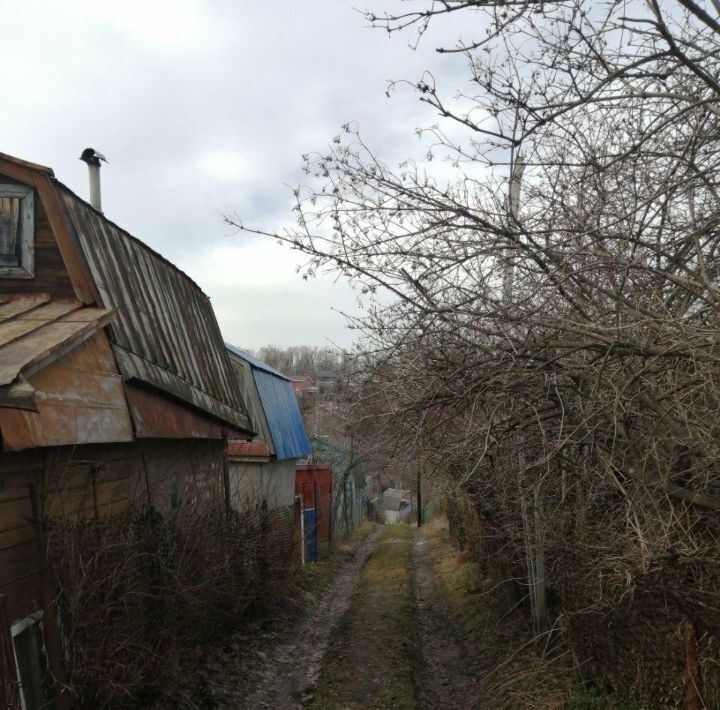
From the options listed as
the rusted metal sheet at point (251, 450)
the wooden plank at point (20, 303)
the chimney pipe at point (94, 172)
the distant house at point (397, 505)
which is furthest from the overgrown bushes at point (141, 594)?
the distant house at point (397, 505)

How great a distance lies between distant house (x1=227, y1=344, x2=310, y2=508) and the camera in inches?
708

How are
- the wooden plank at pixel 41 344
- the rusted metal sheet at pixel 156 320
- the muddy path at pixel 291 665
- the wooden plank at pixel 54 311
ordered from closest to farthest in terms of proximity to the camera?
the wooden plank at pixel 41 344, the wooden plank at pixel 54 311, the rusted metal sheet at pixel 156 320, the muddy path at pixel 291 665

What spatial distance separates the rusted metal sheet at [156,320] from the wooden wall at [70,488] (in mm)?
786

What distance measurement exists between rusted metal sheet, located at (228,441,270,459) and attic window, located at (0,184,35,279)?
37.3 ft

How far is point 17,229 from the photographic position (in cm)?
697

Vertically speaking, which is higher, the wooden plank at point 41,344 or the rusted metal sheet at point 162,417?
the wooden plank at point 41,344

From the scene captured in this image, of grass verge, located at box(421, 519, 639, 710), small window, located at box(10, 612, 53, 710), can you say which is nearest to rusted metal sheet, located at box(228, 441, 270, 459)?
grass verge, located at box(421, 519, 639, 710)

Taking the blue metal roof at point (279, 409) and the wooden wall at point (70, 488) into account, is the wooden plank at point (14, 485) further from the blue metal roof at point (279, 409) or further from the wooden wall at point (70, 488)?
the blue metal roof at point (279, 409)

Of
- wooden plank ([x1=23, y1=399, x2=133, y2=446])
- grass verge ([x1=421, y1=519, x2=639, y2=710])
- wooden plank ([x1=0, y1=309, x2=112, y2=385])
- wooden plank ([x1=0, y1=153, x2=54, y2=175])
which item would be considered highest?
wooden plank ([x1=0, y1=153, x2=54, y2=175])

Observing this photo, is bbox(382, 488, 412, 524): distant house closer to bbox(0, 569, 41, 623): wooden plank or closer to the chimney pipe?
the chimney pipe

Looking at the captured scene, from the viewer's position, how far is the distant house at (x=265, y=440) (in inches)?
708

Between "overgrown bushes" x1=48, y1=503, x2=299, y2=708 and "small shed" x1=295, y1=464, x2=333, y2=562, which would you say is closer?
"overgrown bushes" x1=48, y1=503, x2=299, y2=708

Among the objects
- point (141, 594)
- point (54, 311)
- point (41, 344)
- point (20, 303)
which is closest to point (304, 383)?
point (20, 303)

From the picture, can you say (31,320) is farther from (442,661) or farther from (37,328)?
(442,661)
